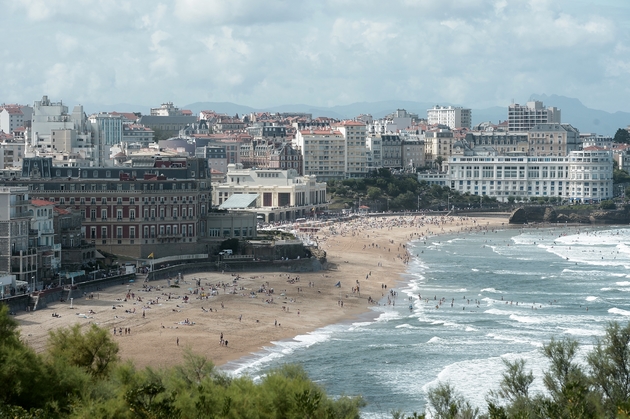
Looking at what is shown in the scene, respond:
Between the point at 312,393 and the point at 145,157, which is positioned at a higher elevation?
the point at 145,157

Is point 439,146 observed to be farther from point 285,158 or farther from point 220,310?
point 220,310

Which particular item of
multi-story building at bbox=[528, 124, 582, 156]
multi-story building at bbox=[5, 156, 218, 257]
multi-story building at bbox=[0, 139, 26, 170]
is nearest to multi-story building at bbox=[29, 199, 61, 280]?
multi-story building at bbox=[5, 156, 218, 257]

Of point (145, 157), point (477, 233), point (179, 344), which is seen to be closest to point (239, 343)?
point (179, 344)

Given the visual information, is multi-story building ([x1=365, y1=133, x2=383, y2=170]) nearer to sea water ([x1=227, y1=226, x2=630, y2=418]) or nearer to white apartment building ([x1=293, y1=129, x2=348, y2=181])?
white apartment building ([x1=293, y1=129, x2=348, y2=181])

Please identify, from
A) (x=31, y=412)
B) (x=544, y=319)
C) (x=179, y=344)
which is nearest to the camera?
(x=31, y=412)

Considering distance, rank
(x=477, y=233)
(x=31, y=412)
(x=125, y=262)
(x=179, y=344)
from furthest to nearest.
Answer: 1. (x=477, y=233)
2. (x=125, y=262)
3. (x=179, y=344)
4. (x=31, y=412)

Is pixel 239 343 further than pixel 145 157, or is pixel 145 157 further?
pixel 145 157

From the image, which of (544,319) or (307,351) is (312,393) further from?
(544,319)
